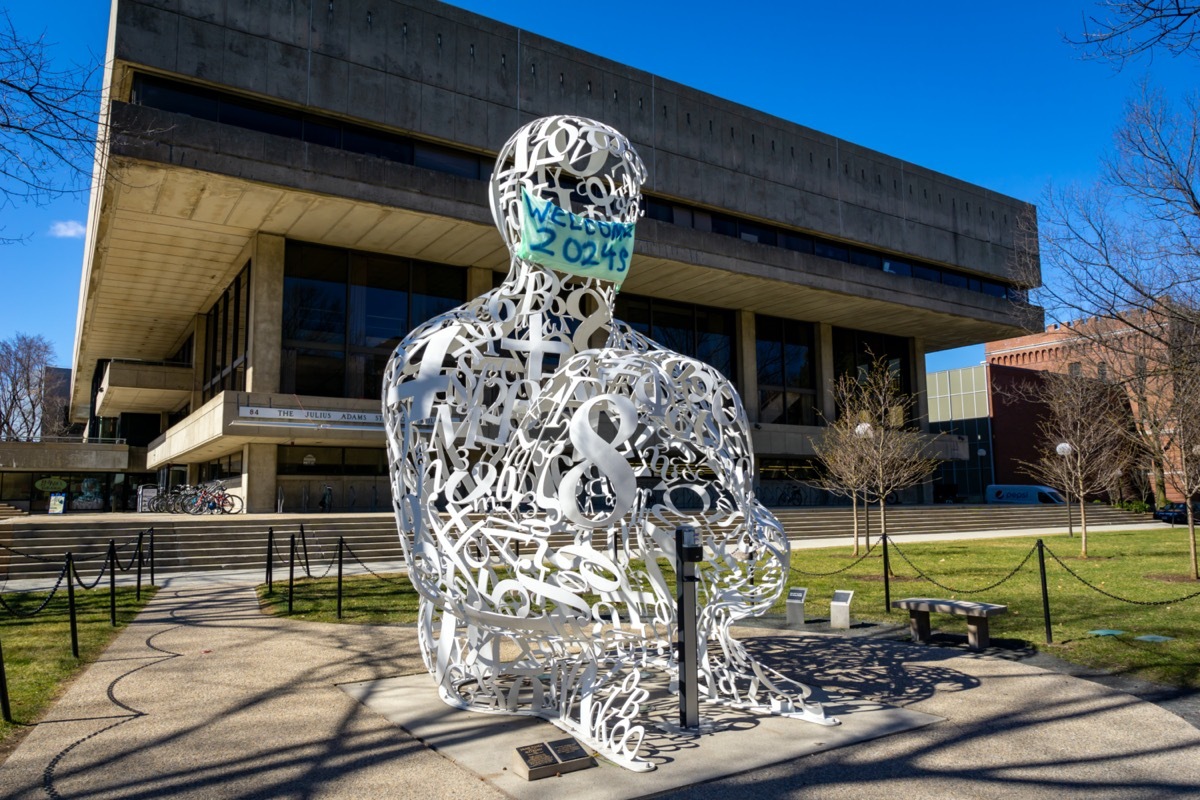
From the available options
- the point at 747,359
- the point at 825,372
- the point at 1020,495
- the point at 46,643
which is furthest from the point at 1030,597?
the point at 1020,495

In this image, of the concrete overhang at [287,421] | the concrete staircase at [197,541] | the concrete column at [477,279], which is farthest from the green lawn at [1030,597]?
the concrete column at [477,279]

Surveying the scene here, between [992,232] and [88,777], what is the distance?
44.1 meters

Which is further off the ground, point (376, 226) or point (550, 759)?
point (376, 226)

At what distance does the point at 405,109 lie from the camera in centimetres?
2548

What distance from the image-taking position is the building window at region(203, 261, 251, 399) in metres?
26.6

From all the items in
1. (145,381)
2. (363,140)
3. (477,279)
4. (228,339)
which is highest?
(363,140)

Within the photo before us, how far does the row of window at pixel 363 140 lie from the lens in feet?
74.1

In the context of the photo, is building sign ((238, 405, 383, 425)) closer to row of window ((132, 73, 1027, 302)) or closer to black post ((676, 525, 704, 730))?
row of window ((132, 73, 1027, 302))

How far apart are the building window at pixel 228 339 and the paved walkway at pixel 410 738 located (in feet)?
63.7

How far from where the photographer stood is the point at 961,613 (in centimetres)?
898

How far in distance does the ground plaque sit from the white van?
1669 inches

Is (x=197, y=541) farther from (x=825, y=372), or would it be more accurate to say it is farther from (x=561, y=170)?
(x=825, y=372)

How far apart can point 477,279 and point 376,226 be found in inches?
181

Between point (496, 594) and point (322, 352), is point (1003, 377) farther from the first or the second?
point (496, 594)
